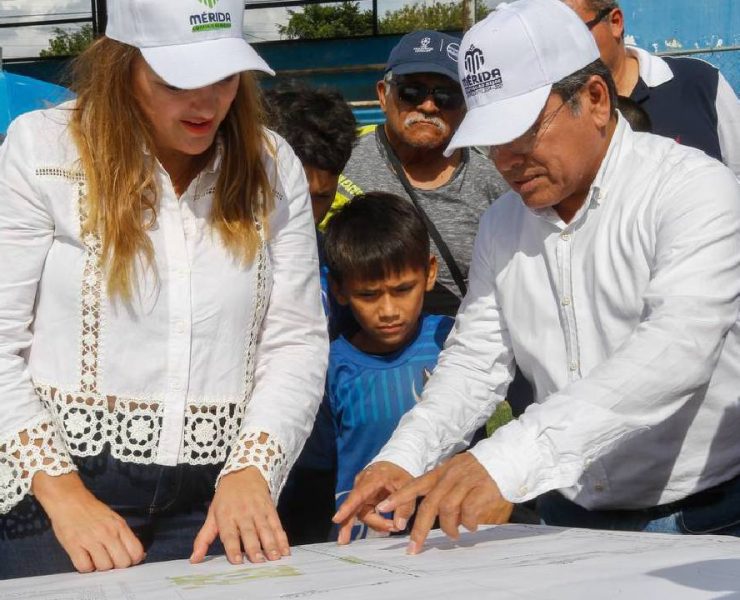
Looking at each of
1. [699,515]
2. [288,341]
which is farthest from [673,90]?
[288,341]

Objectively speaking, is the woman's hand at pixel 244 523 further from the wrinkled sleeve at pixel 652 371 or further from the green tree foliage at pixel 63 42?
the green tree foliage at pixel 63 42

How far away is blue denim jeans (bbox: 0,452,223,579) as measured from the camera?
2.13 meters

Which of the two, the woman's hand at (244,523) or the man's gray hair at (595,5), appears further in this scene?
the man's gray hair at (595,5)

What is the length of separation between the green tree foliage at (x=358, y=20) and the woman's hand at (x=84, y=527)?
450 inches

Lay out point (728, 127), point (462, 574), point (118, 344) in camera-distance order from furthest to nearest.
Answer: point (728, 127)
point (118, 344)
point (462, 574)

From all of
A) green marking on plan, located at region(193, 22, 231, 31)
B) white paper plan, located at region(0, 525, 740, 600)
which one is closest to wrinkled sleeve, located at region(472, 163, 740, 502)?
white paper plan, located at region(0, 525, 740, 600)

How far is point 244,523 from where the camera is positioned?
201 cm

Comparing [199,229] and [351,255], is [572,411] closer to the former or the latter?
[199,229]

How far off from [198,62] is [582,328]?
3.10ft

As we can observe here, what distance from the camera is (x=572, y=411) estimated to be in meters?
2.00

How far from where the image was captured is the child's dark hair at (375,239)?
3262mm

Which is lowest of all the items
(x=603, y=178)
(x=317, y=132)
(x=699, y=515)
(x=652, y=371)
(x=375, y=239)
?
(x=699, y=515)

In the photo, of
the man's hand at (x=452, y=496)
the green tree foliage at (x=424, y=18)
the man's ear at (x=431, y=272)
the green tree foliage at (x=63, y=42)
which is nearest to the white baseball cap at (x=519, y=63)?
the man's hand at (x=452, y=496)

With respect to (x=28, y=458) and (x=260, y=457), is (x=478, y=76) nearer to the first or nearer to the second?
(x=260, y=457)
